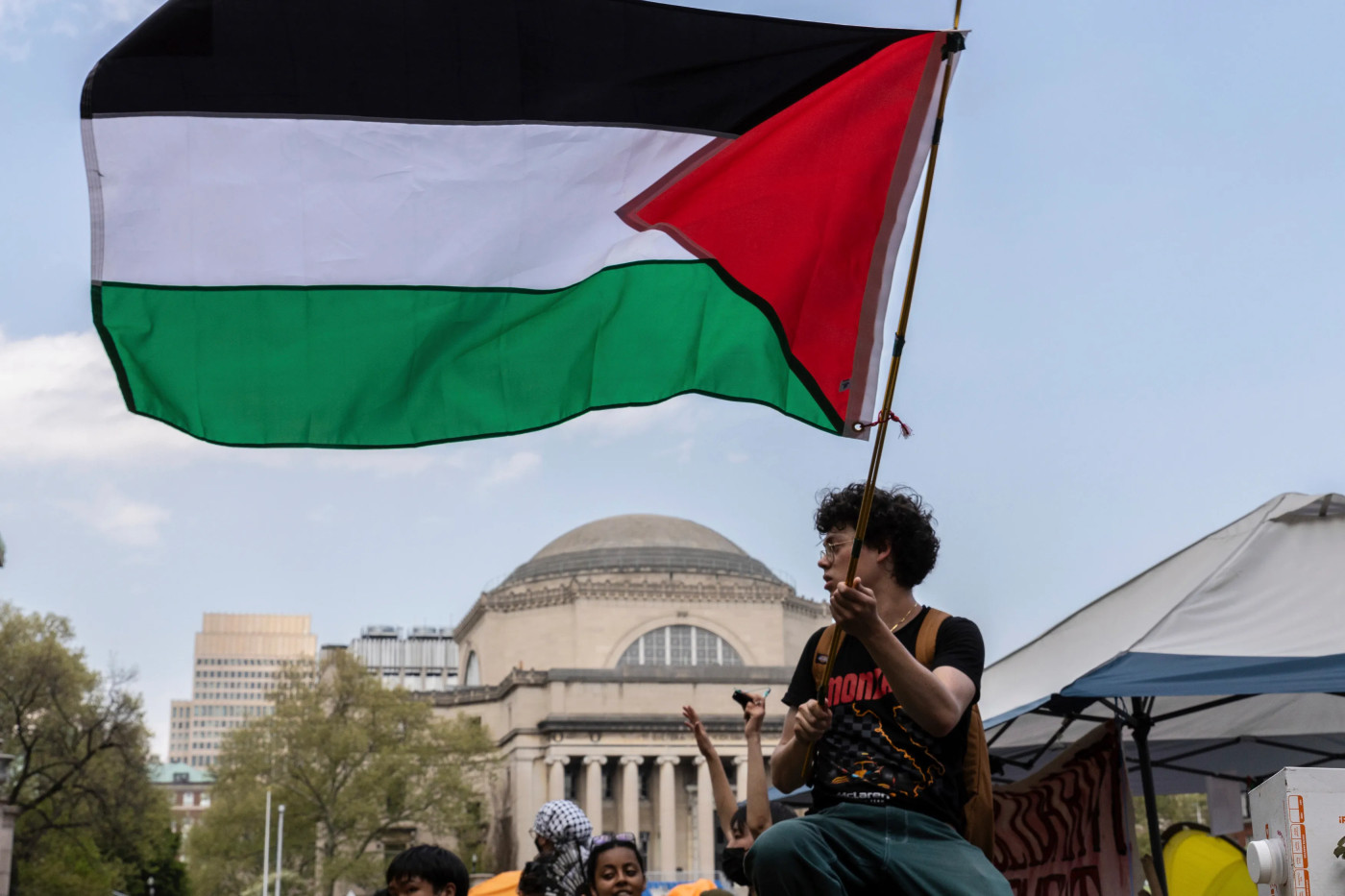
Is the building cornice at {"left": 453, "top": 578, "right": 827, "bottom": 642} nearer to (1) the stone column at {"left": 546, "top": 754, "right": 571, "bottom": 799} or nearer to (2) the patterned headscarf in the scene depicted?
(1) the stone column at {"left": 546, "top": 754, "right": 571, "bottom": 799}

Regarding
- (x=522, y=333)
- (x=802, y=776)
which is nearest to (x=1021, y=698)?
(x=522, y=333)

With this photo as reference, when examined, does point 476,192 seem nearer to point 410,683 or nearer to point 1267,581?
point 1267,581

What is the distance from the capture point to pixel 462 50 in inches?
219

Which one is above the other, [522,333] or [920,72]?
[920,72]

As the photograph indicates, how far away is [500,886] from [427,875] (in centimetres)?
390

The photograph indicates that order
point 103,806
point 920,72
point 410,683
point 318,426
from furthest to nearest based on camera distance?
point 410,683 → point 103,806 → point 318,426 → point 920,72

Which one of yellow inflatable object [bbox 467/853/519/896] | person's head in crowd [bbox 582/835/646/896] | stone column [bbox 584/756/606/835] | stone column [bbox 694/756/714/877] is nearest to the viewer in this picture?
person's head in crowd [bbox 582/835/646/896]

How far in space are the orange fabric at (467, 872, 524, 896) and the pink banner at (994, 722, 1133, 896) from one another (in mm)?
3078

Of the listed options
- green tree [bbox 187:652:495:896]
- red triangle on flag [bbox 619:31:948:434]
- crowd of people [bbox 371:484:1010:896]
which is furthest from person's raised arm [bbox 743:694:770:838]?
green tree [bbox 187:652:495:896]

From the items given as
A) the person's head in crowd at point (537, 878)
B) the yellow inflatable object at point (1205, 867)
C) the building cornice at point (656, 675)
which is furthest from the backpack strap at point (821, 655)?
the building cornice at point (656, 675)

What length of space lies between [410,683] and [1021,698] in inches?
3977

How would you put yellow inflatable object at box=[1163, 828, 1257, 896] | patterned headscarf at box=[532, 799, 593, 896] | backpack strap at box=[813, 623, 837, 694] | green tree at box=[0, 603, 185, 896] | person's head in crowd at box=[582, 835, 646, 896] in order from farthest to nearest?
green tree at box=[0, 603, 185, 896]
yellow inflatable object at box=[1163, 828, 1257, 896]
patterned headscarf at box=[532, 799, 593, 896]
person's head in crowd at box=[582, 835, 646, 896]
backpack strap at box=[813, 623, 837, 694]

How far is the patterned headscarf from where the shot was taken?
6.25 metres

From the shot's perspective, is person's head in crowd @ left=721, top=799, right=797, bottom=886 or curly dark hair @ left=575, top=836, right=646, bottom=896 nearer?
person's head in crowd @ left=721, top=799, right=797, bottom=886
